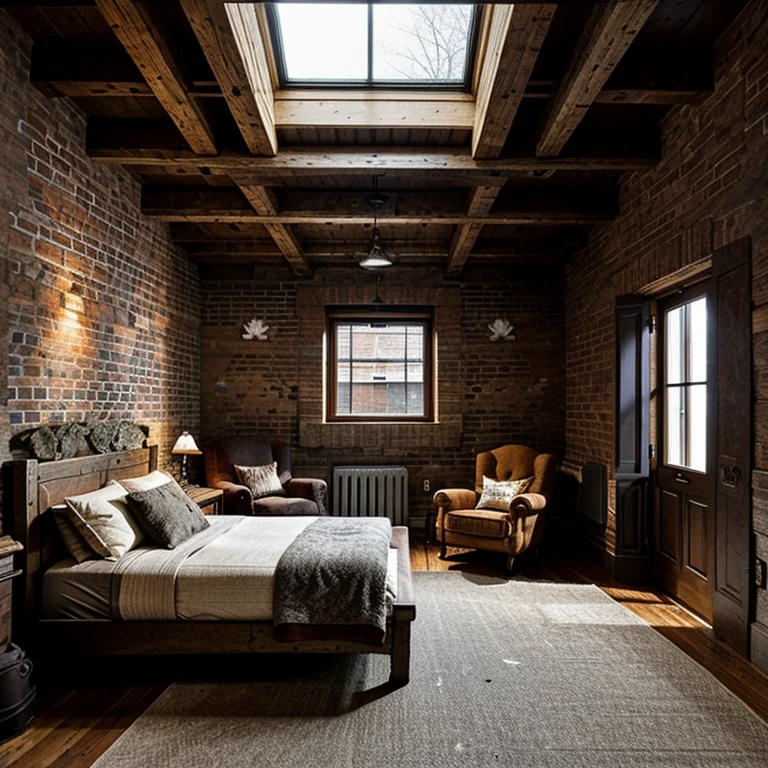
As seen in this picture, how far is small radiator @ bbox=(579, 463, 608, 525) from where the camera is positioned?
4.72 metres

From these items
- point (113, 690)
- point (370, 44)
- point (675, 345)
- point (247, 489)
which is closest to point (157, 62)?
point (370, 44)

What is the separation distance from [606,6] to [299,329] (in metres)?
4.41

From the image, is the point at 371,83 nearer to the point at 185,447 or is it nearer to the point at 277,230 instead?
the point at 277,230

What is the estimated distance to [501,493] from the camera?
5066mm

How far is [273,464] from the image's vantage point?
18.6 feet

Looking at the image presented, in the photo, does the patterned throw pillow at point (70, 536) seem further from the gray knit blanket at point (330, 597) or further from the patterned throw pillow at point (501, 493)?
the patterned throw pillow at point (501, 493)

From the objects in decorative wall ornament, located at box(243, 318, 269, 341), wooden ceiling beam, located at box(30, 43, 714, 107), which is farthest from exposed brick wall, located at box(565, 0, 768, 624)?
decorative wall ornament, located at box(243, 318, 269, 341)

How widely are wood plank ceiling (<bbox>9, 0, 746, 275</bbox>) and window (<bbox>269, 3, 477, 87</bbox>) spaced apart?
0.10 m

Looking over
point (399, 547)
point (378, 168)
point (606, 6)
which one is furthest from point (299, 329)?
point (606, 6)

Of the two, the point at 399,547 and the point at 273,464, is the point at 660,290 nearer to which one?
the point at 399,547

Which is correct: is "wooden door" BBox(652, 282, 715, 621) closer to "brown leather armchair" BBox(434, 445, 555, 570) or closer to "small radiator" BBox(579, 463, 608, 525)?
"small radiator" BBox(579, 463, 608, 525)

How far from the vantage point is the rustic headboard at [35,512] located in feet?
8.96

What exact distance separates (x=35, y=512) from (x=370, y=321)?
406cm

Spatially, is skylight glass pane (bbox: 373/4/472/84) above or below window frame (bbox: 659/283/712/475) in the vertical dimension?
above
